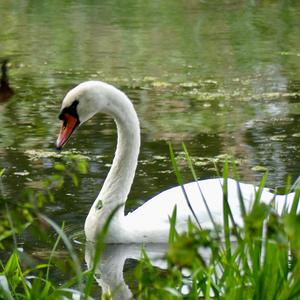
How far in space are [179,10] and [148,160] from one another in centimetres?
1008

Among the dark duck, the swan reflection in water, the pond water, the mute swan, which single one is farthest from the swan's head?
the dark duck

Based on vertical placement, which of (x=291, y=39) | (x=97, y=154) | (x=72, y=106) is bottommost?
(x=291, y=39)

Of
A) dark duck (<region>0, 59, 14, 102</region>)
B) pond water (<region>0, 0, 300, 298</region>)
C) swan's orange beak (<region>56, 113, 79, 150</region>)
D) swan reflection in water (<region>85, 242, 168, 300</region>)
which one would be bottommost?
pond water (<region>0, 0, 300, 298</region>)

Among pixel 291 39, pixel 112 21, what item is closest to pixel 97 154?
pixel 291 39

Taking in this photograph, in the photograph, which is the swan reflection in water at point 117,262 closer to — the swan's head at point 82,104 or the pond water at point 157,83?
the pond water at point 157,83

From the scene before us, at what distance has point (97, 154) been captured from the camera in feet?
24.8

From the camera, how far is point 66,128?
609cm

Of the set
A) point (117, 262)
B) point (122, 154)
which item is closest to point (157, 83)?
point (122, 154)

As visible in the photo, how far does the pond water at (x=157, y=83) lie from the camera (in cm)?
714

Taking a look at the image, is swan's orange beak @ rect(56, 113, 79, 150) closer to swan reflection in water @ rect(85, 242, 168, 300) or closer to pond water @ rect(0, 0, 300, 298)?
pond water @ rect(0, 0, 300, 298)

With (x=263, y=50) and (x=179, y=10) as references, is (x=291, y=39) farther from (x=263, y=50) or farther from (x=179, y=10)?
(x=179, y=10)

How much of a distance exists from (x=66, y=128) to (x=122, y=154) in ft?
1.14

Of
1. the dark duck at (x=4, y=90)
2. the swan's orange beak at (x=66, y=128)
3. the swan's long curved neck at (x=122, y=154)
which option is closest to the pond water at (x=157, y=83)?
the swan's long curved neck at (x=122, y=154)

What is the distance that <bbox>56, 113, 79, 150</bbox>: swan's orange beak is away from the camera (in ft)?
19.9
